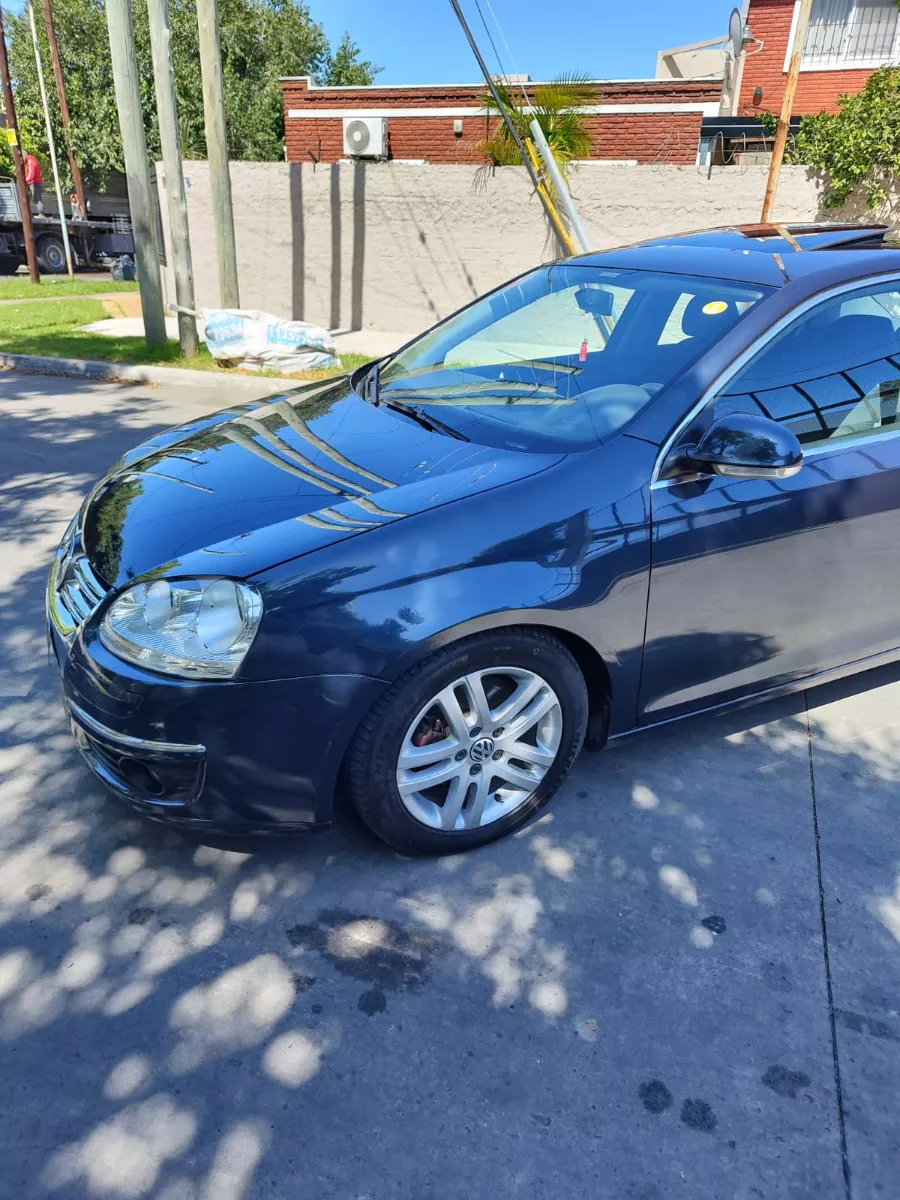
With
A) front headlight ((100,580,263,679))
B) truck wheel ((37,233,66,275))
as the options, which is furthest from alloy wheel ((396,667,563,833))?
truck wheel ((37,233,66,275))

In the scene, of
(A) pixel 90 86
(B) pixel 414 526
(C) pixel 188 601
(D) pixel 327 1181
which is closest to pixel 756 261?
(B) pixel 414 526

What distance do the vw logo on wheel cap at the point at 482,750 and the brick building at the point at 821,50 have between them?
52.5ft

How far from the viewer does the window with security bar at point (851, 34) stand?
1494cm

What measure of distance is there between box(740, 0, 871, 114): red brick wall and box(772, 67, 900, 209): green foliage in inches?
230

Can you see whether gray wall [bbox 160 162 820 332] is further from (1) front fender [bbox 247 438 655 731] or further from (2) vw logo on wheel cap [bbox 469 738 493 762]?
(2) vw logo on wheel cap [bbox 469 738 493 762]

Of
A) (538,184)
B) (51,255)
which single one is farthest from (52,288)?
(538,184)

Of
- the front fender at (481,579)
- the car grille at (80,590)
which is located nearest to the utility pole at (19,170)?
the car grille at (80,590)

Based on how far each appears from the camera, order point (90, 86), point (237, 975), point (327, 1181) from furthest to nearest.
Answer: point (90, 86) → point (237, 975) → point (327, 1181)

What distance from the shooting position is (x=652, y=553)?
101 inches

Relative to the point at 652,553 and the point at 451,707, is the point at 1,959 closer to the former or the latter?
the point at 451,707

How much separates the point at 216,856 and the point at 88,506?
1.23 metres

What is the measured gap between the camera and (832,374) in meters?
2.93

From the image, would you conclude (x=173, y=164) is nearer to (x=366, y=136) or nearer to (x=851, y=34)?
(x=366, y=136)

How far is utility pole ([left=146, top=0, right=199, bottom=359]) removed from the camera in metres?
Answer: 8.52
